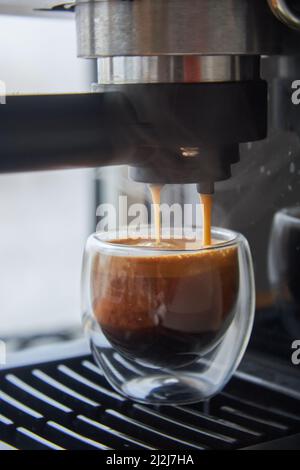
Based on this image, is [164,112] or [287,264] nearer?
[164,112]

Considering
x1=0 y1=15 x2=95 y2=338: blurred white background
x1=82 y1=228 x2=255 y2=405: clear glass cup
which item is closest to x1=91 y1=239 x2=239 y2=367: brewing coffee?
x1=82 y1=228 x2=255 y2=405: clear glass cup

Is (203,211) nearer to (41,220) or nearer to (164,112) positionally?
(164,112)

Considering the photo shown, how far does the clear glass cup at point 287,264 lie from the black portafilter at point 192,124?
0.37 ft

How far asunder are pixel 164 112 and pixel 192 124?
2 cm

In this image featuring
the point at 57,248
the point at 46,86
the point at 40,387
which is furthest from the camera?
the point at 57,248

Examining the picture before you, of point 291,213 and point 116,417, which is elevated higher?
point 291,213

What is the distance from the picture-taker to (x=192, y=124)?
474 mm

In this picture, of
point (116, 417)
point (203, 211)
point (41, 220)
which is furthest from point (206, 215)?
point (41, 220)

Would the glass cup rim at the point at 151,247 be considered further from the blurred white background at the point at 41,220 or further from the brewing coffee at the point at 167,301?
the blurred white background at the point at 41,220

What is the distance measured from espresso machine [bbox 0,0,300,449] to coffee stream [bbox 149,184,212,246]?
0.01 meters

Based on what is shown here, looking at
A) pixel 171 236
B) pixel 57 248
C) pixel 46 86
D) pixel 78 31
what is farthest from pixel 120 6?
pixel 57 248

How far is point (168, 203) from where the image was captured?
2.00 feet

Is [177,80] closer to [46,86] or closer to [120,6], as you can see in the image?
[120,6]

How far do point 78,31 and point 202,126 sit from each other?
9 centimetres
